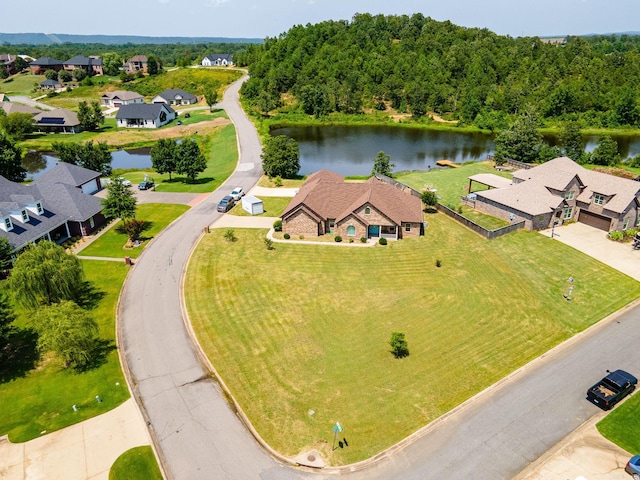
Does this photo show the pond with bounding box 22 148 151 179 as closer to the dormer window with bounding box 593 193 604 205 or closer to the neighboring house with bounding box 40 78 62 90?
the dormer window with bounding box 593 193 604 205

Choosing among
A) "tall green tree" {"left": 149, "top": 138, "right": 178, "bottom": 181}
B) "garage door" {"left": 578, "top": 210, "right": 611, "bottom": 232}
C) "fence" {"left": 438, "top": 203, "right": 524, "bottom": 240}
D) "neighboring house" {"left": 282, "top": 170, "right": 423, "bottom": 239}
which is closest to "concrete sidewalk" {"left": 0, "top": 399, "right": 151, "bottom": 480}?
"neighboring house" {"left": 282, "top": 170, "right": 423, "bottom": 239}

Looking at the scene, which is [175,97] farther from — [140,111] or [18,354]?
[18,354]

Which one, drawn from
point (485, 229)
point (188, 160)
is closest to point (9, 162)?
point (188, 160)

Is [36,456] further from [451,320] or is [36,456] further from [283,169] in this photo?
[283,169]

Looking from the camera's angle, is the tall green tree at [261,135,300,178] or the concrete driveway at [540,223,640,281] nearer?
the concrete driveway at [540,223,640,281]

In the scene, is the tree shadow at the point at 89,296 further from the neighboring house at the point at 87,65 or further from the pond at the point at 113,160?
the neighboring house at the point at 87,65

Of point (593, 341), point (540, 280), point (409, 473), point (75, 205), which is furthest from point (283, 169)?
Answer: point (409, 473)

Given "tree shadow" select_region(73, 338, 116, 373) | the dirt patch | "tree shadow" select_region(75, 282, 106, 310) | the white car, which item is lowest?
"tree shadow" select_region(73, 338, 116, 373)

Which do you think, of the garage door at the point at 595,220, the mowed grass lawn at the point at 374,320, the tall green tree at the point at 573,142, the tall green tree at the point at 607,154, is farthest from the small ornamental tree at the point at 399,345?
the tall green tree at the point at 607,154
